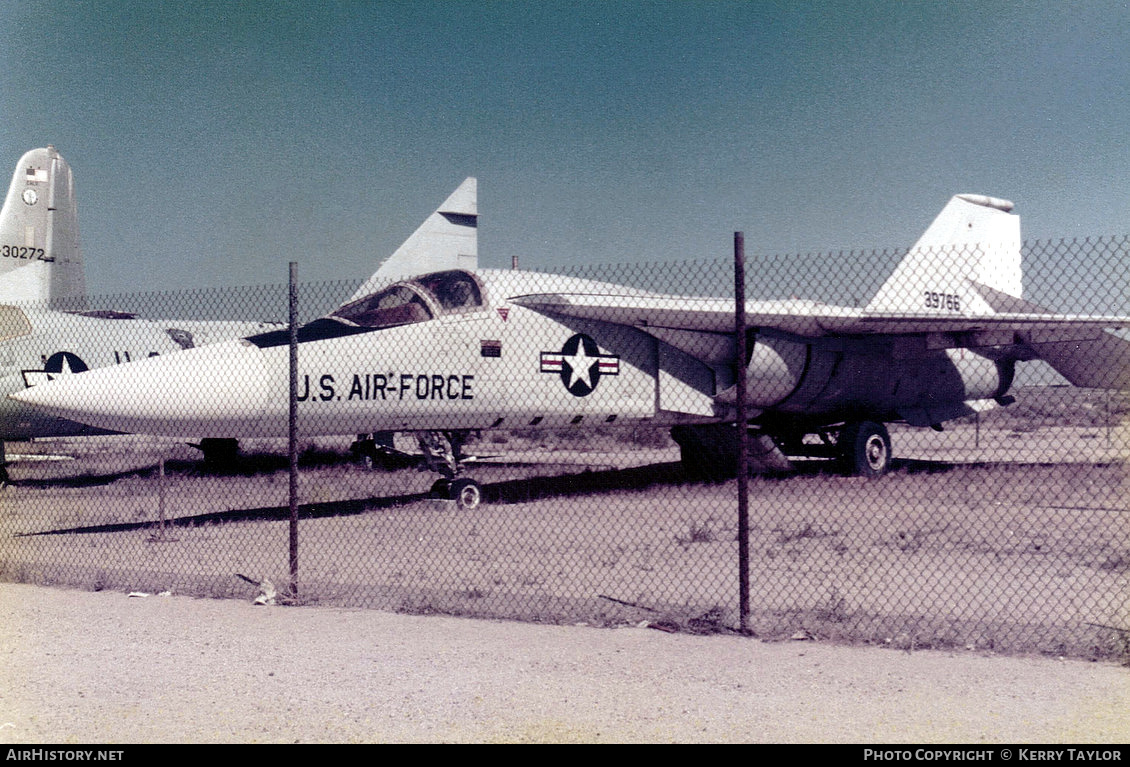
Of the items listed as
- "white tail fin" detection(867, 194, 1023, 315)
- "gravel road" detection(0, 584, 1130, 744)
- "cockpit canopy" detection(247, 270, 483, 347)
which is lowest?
"gravel road" detection(0, 584, 1130, 744)

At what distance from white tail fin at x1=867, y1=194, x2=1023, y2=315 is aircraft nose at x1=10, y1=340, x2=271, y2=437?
11082mm

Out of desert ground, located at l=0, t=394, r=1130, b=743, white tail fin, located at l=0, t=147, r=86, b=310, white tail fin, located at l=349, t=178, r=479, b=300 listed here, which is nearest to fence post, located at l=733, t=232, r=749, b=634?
desert ground, located at l=0, t=394, r=1130, b=743

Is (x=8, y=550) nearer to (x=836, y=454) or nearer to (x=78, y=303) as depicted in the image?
(x=78, y=303)

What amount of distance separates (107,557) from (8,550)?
3.52 ft

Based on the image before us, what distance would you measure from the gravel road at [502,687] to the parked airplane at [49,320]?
4918mm

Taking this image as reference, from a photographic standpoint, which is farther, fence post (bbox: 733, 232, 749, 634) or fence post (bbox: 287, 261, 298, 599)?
fence post (bbox: 287, 261, 298, 599)

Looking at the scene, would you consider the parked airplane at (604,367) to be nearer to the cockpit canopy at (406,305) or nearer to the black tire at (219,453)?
the cockpit canopy at (406,305)

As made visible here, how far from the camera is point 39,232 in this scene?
18.3 metres

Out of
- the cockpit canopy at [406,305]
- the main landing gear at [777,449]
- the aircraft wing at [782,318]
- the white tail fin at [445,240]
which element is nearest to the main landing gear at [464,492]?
the cockpit canopy at [406,305]

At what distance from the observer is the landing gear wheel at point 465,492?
10352 mm

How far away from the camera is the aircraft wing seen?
35.3ft

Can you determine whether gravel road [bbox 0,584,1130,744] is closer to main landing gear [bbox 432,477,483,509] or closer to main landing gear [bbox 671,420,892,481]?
main landing gear [bbox 432,477,483,509]

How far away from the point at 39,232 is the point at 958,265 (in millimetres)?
17459

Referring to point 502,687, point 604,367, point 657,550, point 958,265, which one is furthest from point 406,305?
point 958,265
